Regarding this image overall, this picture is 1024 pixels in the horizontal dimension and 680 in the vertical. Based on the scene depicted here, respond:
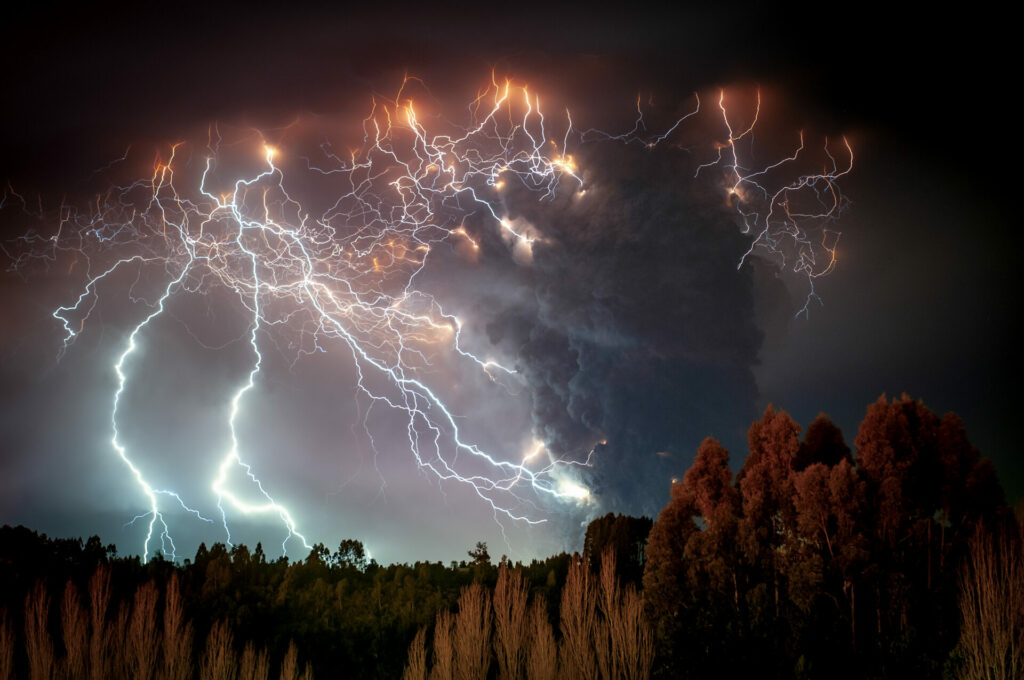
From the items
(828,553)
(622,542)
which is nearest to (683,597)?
(828,553)

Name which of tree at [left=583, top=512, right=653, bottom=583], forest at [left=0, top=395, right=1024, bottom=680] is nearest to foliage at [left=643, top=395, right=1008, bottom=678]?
forest at [left=0, top=395, right=1024, bottom=680]

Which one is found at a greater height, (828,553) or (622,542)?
(622,542)

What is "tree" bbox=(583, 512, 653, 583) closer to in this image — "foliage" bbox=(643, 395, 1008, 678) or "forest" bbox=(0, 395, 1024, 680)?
"forest" bbox=(0, 395, 1024, 680)

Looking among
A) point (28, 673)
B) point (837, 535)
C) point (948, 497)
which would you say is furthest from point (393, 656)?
point (948, 497)

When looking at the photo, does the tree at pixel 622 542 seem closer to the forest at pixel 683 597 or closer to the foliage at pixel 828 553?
the forest at pixel 683 597

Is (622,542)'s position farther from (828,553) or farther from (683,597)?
(828,553)

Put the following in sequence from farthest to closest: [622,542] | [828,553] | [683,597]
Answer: [622,542], [683,597], [828,553]

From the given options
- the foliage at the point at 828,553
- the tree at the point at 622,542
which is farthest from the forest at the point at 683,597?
the tree at the point at 622,542

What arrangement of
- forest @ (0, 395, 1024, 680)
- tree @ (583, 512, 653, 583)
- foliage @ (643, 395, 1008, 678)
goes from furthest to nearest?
tree @ (583, 512, 653, 583) < foliage @ (643, 395, 1008, 678) < forest @ (0, 395, 1024, 680)

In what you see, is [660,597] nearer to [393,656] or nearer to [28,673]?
[393,656]
